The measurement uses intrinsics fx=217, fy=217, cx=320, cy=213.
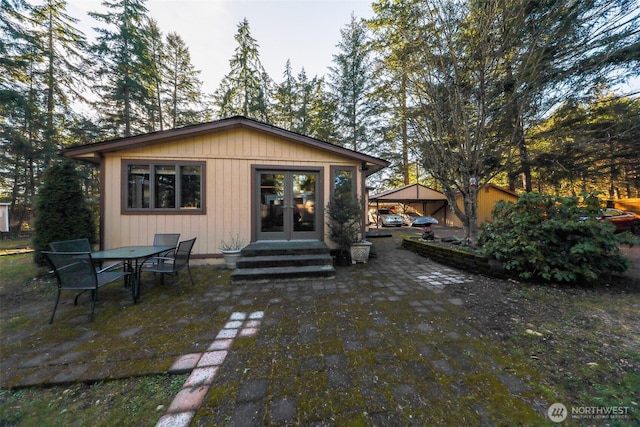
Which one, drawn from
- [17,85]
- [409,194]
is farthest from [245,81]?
[409,194]

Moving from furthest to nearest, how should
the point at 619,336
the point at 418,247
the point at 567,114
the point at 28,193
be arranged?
the point at 28,193 → the point at 567,114 → the point at 418,247 → the point at 619,336

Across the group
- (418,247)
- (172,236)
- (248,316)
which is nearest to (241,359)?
(248,316)

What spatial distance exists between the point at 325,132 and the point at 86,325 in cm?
1449

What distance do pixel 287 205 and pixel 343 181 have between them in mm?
1589

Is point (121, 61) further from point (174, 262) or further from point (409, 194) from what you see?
point (409, 194)

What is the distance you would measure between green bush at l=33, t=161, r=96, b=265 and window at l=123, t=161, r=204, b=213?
27.3 inches

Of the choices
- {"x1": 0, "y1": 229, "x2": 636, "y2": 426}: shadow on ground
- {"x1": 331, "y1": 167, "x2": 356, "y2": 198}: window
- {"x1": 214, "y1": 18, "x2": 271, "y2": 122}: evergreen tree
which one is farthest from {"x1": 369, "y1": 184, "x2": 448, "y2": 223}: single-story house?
{"x1": 0, "y1": 229, "x2": 636, "y2": 426}: shadow on ground

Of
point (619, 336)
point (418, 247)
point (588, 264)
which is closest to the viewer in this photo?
point (619, 336)

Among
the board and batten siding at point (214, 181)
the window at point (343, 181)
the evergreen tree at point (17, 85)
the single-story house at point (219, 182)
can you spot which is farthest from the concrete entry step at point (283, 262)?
the evergreen tree at point (17, 85)

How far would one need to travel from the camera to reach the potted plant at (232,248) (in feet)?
15.8

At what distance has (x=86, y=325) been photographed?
2520 mm

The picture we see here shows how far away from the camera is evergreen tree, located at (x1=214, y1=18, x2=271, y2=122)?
12859 millimetres

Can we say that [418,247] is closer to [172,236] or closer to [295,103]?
[172,236]

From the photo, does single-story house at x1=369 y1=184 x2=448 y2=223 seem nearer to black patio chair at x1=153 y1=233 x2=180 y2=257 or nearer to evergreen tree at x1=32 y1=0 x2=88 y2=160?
black patio chair at x1=153 y1=233 x2=180 y2=257
